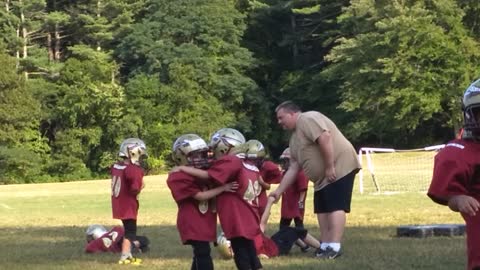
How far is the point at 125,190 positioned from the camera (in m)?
Answer: 10.9

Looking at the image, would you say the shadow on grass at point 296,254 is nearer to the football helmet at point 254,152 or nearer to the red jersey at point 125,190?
the red jersey at point 125,190

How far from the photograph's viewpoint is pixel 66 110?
2402 inches

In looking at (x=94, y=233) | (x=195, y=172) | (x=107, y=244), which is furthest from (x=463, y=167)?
(x=94, y=233)

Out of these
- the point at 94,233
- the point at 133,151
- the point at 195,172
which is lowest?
the point at 94,233

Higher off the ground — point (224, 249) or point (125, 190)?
point (125, 190)

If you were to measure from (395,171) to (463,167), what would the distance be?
30.2 meters

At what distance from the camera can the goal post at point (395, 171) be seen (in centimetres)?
2695

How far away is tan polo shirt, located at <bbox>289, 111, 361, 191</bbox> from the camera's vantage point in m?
10.2

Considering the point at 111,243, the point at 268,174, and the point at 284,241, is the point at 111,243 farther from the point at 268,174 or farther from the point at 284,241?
the point at 268,174

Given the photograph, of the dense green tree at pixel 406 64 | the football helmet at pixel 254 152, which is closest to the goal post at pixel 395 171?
the football helmet at pixel 254 152

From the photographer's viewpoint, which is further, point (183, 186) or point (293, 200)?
point (293, 200)

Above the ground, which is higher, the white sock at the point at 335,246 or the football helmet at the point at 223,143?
the football helmet at the point at 223,143

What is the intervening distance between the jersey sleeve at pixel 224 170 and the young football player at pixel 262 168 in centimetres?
114

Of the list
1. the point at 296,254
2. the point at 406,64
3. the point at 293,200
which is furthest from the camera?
the point at 406,64
